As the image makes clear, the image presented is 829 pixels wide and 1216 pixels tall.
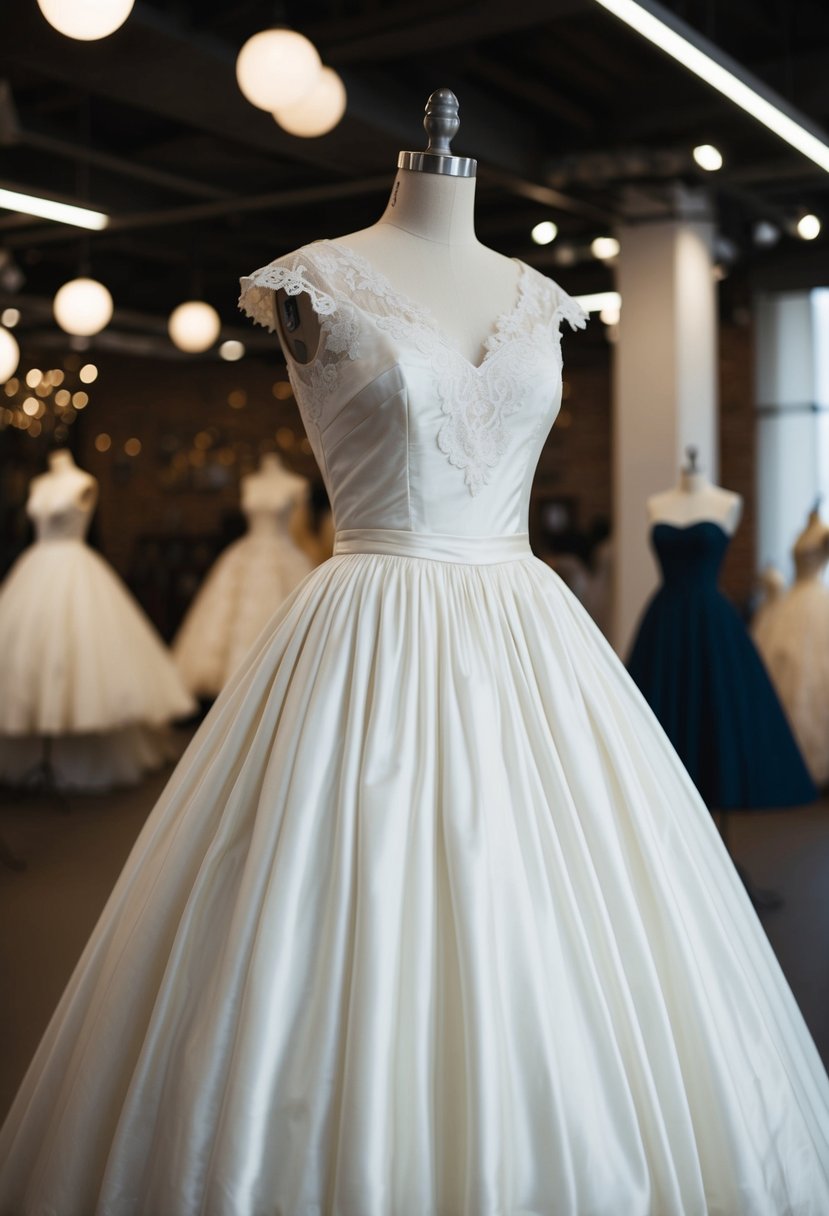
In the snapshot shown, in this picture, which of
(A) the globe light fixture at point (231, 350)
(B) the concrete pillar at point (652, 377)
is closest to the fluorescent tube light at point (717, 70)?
(B) the concrete pillar at point (652, 377)

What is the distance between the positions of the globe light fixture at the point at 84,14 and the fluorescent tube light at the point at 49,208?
249 centimetres

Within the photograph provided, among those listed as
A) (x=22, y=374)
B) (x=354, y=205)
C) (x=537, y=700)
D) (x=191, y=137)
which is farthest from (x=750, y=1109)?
(x=22, y=374)

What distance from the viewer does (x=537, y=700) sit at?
1886 millimetres

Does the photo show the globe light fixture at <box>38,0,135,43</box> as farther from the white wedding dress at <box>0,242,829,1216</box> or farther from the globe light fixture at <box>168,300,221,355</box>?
the globe light fixture at <box>168,300,221,355</box>

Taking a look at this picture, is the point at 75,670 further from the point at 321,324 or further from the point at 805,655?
the point at 321,324

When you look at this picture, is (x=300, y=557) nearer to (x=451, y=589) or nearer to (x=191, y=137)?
(x=191, y=137)

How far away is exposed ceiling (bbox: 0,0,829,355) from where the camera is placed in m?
4.75

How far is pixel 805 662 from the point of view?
276 inches

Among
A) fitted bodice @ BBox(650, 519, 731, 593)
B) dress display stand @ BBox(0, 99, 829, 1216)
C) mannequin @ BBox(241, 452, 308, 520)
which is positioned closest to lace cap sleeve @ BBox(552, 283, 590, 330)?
dress display stand @ BBox(0, 99, 829, 1216)

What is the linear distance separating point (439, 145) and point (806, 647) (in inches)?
218

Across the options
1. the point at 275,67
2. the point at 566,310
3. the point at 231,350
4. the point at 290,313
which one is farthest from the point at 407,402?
the point at 231,350

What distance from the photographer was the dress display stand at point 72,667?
6.05 meters

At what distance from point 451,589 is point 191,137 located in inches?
223

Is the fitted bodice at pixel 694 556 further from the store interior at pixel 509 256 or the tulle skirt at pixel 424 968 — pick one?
the tulle skirt at pixel 424 968
